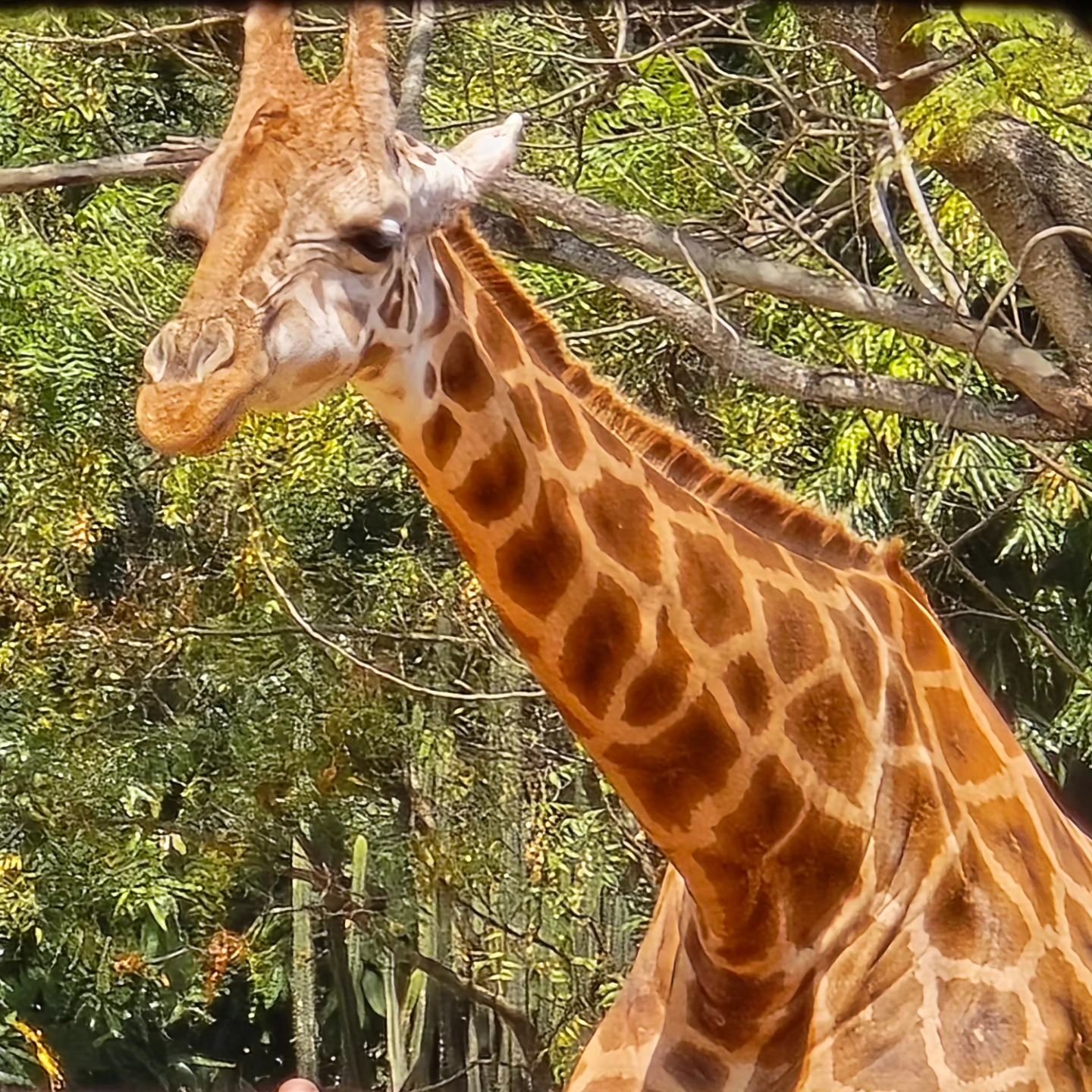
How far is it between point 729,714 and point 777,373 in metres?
1.55

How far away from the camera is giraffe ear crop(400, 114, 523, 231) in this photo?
1834mm

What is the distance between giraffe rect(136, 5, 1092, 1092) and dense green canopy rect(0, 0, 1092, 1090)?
1323 mm

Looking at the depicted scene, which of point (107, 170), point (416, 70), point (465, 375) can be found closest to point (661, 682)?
point (465, 375)

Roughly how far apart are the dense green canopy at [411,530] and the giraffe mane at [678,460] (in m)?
1.14

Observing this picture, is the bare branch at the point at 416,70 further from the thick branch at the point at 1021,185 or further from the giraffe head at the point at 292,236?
the giraffe head at the point at 292,236

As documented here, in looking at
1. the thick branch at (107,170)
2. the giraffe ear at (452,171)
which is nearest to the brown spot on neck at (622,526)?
the giraffe ear at (452,171)

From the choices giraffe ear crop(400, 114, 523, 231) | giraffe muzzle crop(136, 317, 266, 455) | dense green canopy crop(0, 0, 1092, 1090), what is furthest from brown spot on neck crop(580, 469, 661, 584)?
dense green canopy crop(0, 0, 1092, 1090)

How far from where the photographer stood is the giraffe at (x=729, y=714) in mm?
1929

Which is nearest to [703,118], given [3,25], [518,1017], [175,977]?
[3,25]

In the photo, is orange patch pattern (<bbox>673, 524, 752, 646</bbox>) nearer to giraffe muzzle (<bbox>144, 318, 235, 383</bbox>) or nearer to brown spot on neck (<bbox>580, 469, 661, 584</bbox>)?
brown spot on neck (<bbox>580, 469, 661, 584</bbox>)

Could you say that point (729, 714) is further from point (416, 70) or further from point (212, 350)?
point (416, 70)

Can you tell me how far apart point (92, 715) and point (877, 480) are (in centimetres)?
242

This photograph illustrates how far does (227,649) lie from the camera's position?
18.9ft

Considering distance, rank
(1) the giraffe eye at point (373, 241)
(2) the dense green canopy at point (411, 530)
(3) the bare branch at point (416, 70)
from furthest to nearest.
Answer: (2) the dense green canopy at point (411, 530)
(3) the bare branch at point (416, 70)
(1) the giraffe eye at point (373, 241)
